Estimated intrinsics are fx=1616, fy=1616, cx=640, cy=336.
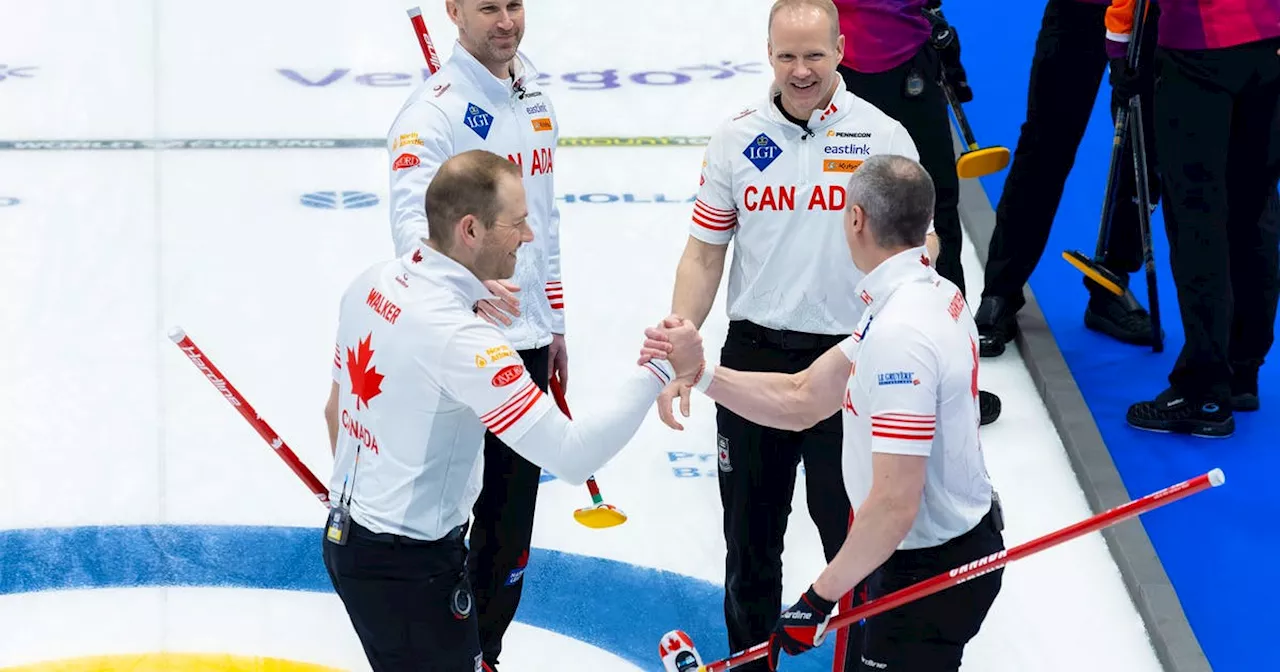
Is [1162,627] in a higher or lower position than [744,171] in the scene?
lower

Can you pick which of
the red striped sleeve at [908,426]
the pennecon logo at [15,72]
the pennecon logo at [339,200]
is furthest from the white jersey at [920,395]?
the pennecon logo at [15,72]

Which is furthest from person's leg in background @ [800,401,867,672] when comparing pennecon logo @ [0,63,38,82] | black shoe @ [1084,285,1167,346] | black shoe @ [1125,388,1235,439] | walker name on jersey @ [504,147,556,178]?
pennecon logo @ [0,63,38,82]

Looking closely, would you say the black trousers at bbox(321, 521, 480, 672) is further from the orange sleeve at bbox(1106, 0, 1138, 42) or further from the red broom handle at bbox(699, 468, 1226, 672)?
the orange sleeve at bbox(1106, 0, 1138, 42)

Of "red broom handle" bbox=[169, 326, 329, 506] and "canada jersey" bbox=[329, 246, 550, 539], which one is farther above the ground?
"canada jersey" bbox=[329, 246, 550, 539]

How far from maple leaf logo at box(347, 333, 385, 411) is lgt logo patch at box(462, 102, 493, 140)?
96 cm

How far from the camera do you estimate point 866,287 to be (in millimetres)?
3658

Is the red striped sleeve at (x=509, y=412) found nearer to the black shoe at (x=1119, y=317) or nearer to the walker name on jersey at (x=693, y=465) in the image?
the walker name on jersey at (x=693, y=465)

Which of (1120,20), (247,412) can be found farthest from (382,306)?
(1120,20)

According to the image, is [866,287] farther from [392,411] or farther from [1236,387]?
[1236,387]

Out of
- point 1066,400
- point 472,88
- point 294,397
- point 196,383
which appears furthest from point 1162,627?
point 196,383

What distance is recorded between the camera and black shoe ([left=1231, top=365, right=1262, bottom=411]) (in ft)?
20.6

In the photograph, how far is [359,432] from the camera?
3.66 metres

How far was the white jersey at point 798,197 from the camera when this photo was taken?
4.38 m

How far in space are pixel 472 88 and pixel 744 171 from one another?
0.78 m
